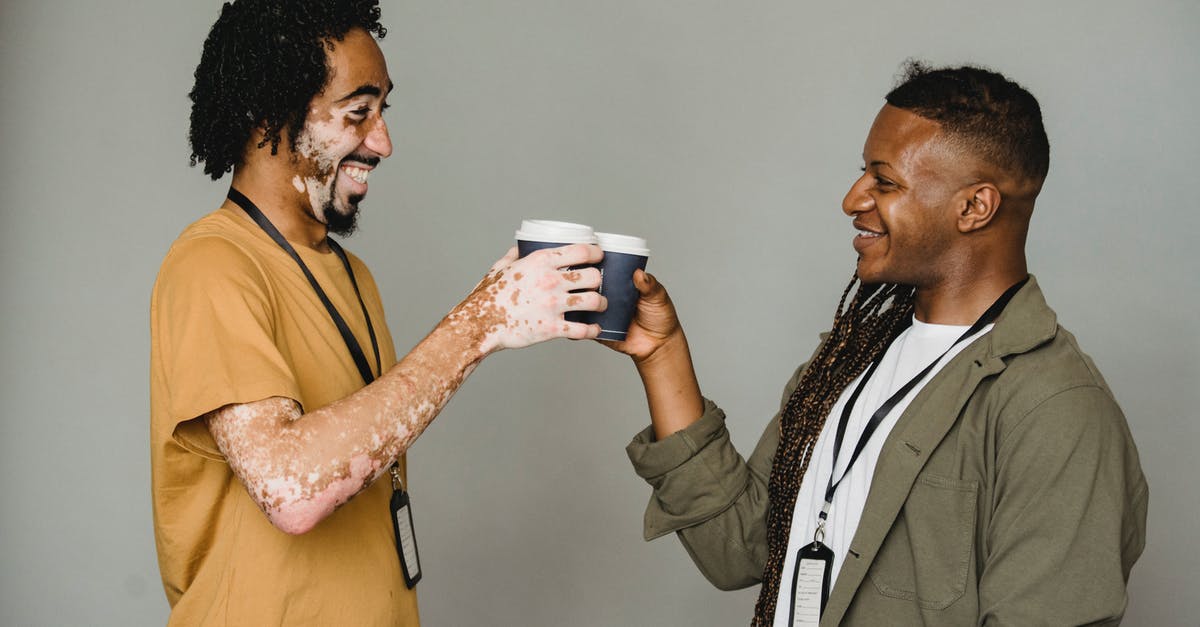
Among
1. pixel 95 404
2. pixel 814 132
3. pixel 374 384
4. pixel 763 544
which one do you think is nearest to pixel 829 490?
pixel 763 544

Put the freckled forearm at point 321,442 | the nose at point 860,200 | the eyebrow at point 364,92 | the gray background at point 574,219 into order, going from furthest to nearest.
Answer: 1. the gray background at point 574,219
2. the nose at point 860,200
3. the eyebrow at point 364,92
4. the freckled forearm at point 321,442

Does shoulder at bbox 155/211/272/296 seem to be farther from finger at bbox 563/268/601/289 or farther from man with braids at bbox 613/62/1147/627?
man with braids at bbox 613/62/1147/627

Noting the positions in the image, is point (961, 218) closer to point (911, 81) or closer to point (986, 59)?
point (911, 81)

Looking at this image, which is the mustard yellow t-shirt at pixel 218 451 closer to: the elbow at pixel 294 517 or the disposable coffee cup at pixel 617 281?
the elbow at pixel 294 517

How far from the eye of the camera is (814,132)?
11.2ft

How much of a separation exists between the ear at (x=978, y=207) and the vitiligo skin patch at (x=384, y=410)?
640 mm

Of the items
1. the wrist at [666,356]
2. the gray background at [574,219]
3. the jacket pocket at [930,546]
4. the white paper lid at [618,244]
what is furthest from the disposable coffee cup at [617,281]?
the gray background at [574,219]

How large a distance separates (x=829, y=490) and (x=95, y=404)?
250 centimetres

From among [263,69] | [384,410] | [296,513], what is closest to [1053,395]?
[384,410]

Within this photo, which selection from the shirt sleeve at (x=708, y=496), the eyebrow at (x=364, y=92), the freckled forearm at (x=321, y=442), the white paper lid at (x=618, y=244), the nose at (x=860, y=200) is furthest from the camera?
the shirt sleeve at (x=708, y=496)

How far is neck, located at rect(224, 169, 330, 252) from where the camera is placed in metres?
1.72

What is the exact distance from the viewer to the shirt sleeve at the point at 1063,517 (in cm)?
145

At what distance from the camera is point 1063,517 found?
1466 millimetres

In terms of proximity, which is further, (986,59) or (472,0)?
(472,0)
